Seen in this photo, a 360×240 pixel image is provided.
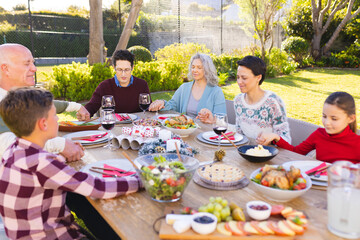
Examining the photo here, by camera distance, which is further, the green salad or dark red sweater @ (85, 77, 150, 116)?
dark red sweater @ (85, 77, 150, 116)

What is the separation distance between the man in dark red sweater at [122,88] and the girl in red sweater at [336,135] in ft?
6.98

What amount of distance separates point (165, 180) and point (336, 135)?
1575mm

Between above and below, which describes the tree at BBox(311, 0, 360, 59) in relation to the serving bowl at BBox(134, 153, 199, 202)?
above

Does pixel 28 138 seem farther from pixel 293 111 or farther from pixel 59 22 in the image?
pixel 59 22

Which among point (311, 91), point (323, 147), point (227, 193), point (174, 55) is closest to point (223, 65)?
point (174, 55)

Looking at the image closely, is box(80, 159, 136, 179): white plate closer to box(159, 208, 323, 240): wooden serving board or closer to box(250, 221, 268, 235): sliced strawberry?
box(159, 208, 323, 240): wooden serving board

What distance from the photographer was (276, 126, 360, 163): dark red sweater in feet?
7.93

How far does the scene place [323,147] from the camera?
255 cm

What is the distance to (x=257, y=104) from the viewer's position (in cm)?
→ 313

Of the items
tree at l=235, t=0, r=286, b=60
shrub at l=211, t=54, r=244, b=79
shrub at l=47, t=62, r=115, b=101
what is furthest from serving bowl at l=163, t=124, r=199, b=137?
tree at l=235, t=0, r=286, b=60

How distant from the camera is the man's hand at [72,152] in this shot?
215cm

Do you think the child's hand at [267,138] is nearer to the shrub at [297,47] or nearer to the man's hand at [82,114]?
the man's hand at [82,114]

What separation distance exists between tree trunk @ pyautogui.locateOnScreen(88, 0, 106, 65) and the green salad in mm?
7588

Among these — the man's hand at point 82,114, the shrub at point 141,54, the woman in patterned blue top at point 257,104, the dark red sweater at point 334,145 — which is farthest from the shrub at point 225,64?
the dark red sweater at point 334,145
